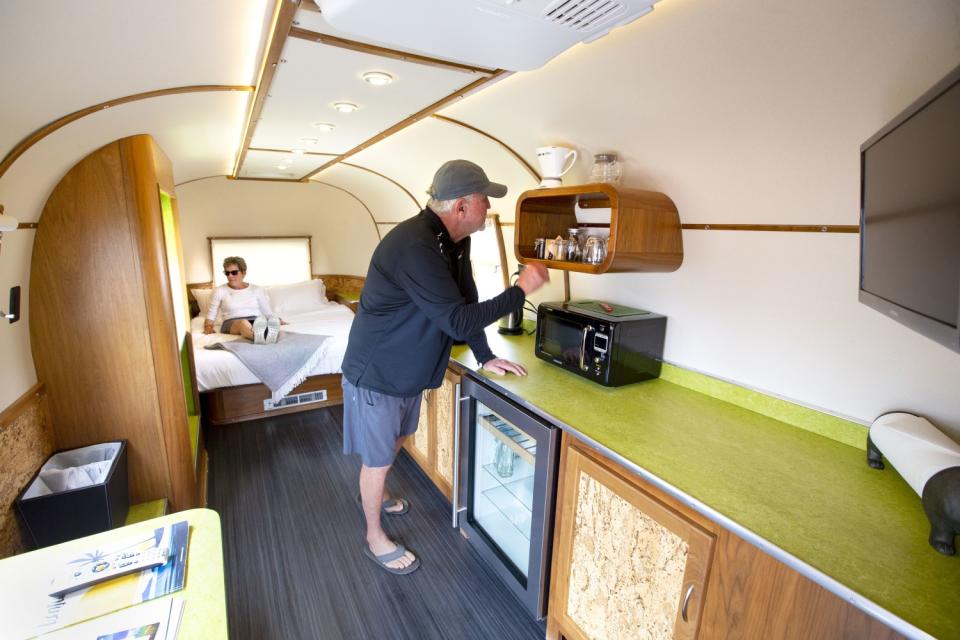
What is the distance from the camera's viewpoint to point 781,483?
115 centimetres

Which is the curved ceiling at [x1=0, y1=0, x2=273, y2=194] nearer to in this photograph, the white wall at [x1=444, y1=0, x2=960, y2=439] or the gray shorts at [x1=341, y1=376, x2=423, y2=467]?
the white wall at [x1=444, y1=0, x2=960, y2=439]

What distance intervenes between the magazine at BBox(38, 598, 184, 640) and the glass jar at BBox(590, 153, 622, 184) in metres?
1.86

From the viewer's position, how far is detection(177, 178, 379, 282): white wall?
15.9 feet

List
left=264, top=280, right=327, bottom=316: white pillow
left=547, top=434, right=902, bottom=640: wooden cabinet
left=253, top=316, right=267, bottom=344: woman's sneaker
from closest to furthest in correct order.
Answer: left=547, top=434, right=902, bottom=640: wooden cabinet < left=253, top=316, right=267, bottom=344: woman's sneaker < left=264, top=280, right=327, bottom=316: white pillow

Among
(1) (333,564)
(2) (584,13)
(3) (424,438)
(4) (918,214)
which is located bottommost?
(1) (333,564)

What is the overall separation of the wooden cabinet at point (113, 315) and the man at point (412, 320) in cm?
83

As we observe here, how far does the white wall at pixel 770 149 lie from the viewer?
3.70 feet

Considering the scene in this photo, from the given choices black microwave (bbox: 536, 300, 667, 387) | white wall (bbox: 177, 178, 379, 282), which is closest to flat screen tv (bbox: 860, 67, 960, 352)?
black microwave (bbox: 536, 300, 667, 387)

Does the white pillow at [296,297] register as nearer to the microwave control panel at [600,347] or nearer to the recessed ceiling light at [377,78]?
the recessed ceiling light at [377,78]

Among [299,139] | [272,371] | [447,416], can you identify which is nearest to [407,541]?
[447,416]

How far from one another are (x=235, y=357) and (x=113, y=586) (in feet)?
8.40

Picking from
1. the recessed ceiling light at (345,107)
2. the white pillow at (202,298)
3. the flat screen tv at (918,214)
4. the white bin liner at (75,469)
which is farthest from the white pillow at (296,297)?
the flat screen tv at (918,214)

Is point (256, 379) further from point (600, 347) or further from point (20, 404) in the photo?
point (600, 347)

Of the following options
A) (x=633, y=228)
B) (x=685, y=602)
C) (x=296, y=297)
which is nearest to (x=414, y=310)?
(x=633, y=228)
